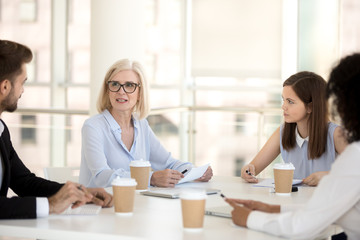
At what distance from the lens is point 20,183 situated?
2236 mm

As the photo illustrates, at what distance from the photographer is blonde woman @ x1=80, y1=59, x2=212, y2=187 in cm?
251

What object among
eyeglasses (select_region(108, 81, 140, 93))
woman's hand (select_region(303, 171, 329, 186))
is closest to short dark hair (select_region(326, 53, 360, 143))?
woman's hand (select_region(303, 171, 329, 186))

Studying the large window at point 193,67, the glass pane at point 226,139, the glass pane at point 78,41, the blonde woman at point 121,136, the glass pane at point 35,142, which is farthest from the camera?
the glass pane at point 78,41

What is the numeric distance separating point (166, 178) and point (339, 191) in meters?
0.95

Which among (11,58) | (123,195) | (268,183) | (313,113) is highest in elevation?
(11,58)

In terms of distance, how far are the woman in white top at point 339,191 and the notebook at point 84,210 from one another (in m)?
0.48

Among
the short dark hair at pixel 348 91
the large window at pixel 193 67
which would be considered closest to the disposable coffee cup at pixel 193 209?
the short dark hair at pixel 348 91

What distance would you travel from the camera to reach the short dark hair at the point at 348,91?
1.61 m

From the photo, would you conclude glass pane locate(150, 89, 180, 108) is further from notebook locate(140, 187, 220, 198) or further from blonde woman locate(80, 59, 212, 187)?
notebook locate(140, 187, 220, 198)

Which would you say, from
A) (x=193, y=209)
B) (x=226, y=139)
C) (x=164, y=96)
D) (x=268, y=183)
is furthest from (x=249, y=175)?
(x=164, y=96)

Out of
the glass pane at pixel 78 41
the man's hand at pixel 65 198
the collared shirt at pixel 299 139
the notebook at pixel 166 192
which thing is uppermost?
the glass pane at pixel 78 41

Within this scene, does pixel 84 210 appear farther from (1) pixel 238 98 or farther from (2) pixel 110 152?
(1) pixel 238 98

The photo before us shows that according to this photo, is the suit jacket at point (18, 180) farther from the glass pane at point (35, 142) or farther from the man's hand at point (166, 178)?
the glass pane at point (35, 142)

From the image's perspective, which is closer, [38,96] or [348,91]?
[348,91]
